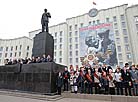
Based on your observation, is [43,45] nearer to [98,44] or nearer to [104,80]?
[104,80]

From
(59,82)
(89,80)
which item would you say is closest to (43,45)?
(59,82)

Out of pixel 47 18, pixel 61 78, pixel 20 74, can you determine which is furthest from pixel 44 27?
pixel 61 78

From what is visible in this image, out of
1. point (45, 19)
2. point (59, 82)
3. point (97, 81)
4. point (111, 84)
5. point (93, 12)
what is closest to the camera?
point (111, 84)

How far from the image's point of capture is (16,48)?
194 ft

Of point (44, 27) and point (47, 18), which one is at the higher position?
point (47, 18)

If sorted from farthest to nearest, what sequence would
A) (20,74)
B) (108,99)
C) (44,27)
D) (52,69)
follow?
(44,27)
(20,74)
(52,69)
(108,99)

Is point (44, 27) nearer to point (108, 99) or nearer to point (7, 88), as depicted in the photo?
point (7, 88)

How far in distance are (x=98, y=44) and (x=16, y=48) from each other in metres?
37.8

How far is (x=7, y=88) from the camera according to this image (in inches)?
414

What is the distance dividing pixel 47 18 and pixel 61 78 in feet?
20.6

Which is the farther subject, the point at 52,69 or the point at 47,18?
the point at 47,18

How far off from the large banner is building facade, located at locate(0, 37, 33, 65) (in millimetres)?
26183

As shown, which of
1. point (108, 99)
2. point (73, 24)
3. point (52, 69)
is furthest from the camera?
point (73, 24)

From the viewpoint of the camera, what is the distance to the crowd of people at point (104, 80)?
7.70 metres
